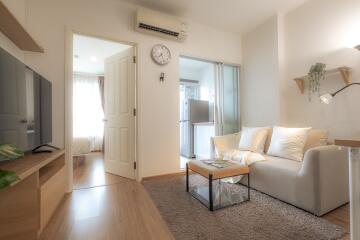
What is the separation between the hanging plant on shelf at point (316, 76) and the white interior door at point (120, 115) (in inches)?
101

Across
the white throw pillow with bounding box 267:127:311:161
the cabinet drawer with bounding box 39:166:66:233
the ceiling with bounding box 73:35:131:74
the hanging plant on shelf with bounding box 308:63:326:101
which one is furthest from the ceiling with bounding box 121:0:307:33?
the cabinet drawer with bounding box 39:166:66:233

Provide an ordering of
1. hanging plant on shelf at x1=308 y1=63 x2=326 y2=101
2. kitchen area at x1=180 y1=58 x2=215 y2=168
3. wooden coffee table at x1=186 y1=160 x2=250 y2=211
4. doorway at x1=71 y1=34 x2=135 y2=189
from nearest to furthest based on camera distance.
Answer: wooden coffee table at x1=186 y1=160 x2=250 y2=211
hanging plant on shelf at x1=308 y1=63 x2=326 y2=101
doorway at x1=71 y1=34 x2=135 y2=189
kitchen area at x1=180 y1=58 x2=215 y2=168

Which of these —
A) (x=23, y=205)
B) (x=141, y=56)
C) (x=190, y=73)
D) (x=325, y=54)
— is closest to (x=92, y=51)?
(x=141, y=56)

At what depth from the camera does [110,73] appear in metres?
3.23

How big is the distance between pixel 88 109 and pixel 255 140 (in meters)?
4.94

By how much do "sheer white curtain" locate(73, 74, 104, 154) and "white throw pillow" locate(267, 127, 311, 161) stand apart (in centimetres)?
488

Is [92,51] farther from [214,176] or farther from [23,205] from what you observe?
[214,176]

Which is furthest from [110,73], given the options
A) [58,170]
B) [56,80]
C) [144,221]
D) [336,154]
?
[336,154]

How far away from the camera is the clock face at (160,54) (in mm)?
2850

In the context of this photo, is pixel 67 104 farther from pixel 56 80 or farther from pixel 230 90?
pixel 230 90

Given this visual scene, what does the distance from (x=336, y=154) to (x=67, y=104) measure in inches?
122

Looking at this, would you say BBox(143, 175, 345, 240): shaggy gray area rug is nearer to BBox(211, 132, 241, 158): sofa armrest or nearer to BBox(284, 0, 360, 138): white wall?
BBox(211, 132, 241, 158): sofa armrest

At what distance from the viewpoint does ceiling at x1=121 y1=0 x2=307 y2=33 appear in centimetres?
272

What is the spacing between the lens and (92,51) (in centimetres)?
400
